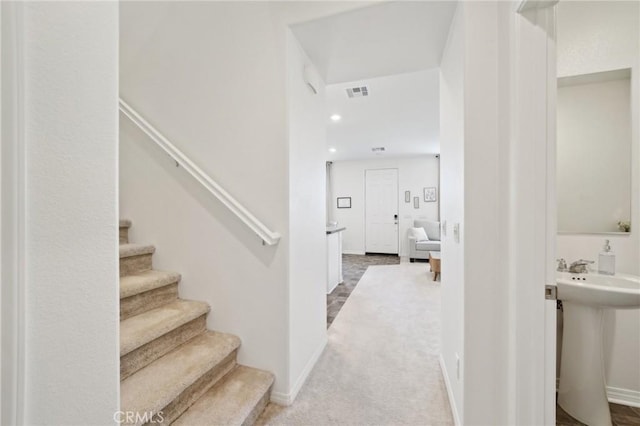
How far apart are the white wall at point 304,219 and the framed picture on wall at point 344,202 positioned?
539cm

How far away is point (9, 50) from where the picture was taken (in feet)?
1.60

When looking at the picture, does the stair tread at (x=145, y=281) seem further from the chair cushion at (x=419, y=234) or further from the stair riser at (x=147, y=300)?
the chair cushion at (x=419, y=234)

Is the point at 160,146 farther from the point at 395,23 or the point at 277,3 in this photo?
the point at 395,23

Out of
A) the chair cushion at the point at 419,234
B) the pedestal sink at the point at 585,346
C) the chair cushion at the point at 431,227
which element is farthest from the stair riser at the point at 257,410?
the chair cushion at the point at 431,227

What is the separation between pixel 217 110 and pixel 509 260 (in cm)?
191

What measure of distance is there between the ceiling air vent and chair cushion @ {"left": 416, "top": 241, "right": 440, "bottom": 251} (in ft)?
12.3

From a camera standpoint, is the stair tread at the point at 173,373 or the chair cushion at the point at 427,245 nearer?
the stair tread at the point at 173,373

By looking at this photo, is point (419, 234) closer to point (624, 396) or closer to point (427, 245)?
point (427, 245)

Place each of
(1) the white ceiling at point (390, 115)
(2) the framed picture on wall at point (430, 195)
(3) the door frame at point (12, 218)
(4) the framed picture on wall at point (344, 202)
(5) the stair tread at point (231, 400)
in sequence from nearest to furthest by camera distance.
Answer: (3) the door frame at point (12, 218) < (5) the stair tread at point (231, 400) < (1) the white ceiling at point (390, 115) < (2) the framed picture on wall at point (430, 195) < (4) the framed picture on wall at point (344, 202)

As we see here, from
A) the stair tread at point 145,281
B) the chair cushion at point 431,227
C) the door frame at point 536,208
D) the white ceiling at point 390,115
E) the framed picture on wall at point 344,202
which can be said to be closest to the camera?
the door frame at point 536,208

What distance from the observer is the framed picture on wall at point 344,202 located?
303 inches

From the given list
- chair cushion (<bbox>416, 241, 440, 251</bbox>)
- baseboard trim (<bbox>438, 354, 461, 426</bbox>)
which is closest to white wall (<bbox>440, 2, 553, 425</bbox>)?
baseboard trim (<bbox>438, 354, 461, 426</bbox>)

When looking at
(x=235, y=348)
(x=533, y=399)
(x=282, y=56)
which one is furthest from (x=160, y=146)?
(x=533, y=399)

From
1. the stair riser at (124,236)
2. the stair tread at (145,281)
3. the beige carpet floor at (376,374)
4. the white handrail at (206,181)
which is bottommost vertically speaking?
the beige carpet floor at (376,374)
